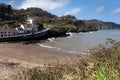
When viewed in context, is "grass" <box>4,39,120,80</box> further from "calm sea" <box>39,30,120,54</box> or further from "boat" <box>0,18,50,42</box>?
"boat" <box>0,18,50,42</box>

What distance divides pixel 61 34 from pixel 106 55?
74437 mm

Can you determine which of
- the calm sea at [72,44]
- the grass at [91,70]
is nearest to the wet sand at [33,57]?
the calm sea at [72,44]

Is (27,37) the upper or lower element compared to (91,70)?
lower

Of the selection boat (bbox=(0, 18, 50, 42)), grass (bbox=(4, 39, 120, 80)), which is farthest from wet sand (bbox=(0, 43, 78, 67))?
boat (bbox=(0, 18, 50, 42))

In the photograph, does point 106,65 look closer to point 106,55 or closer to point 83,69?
point 83,69

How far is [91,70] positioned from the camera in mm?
4645

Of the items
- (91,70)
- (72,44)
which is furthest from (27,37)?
(91,70)

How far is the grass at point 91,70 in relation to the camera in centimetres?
434

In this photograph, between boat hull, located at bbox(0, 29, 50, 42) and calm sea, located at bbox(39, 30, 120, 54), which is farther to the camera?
boat hull, located at bbox(0, 29, 50, 42)

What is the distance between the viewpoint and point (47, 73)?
553 cm

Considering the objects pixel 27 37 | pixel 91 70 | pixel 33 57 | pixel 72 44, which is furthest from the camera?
pixel 27 37

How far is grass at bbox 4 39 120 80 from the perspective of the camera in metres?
4.34

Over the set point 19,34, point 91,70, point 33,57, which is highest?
point 91,70

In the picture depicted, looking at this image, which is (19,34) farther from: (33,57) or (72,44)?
(33,57)
